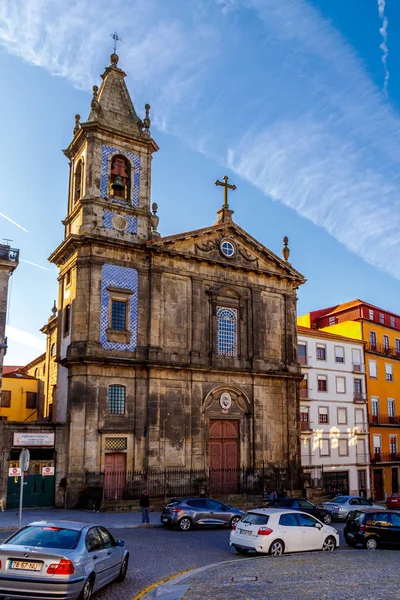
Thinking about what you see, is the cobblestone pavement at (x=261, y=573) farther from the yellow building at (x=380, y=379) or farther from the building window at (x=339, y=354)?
the yellow building at (x=380, y=379)

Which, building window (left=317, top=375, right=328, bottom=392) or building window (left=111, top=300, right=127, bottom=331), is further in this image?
building window (left=317, top=375, right=328, bottom=392)

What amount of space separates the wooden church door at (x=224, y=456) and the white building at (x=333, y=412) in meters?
9.38

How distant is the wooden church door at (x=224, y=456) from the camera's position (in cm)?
3412

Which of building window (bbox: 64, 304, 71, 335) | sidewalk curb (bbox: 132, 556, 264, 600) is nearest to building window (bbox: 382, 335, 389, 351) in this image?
building window (bbox: 64, 304, 71, 335)

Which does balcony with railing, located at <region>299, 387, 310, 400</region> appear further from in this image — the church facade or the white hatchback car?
the white hatchback car

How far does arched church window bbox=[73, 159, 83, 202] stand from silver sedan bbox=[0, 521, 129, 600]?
25.7 meters

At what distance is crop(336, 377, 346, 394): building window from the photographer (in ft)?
153

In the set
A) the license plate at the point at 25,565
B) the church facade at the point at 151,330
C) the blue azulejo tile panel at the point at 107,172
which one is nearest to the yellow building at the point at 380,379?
the church facade at the point at 151,330

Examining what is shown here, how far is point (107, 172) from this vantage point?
34688mm

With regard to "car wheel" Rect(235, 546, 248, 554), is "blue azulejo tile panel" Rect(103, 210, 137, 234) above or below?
above

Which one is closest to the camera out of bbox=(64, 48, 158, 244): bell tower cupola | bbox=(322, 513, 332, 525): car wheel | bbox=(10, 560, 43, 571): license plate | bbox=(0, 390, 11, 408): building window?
bbox=(10, 560, 43, 571): license plate

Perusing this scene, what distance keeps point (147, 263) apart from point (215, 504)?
14553 millimetres

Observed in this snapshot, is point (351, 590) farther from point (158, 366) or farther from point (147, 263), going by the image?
point (147, 263)

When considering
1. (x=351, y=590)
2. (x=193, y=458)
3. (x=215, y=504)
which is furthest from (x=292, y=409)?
(x=351, y=590)
